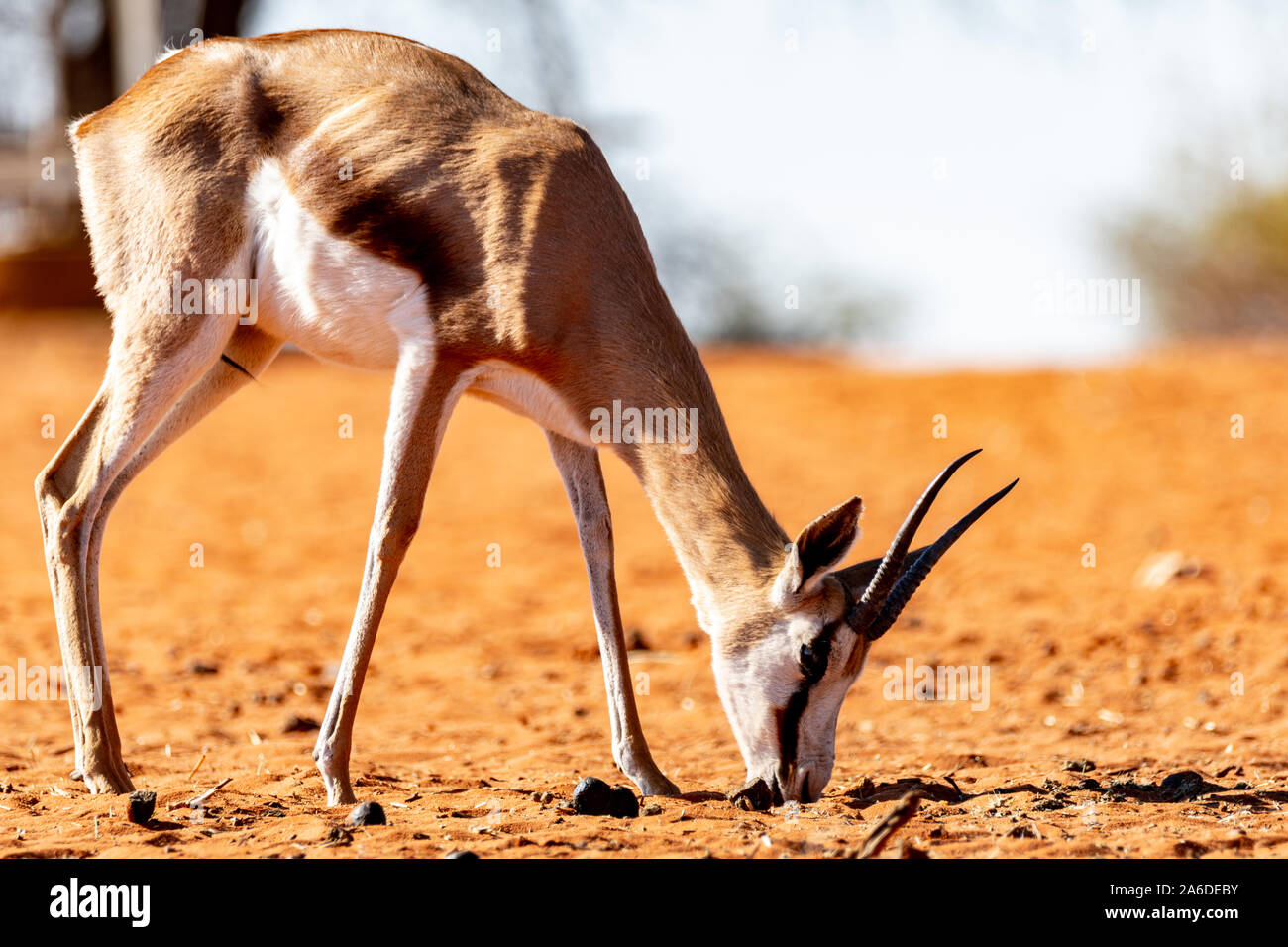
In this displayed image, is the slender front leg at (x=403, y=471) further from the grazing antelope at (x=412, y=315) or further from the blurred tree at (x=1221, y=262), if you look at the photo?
the blurred tree at (x=1221, y=262)

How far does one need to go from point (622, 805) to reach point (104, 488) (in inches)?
99.4

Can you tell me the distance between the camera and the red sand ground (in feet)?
16.5

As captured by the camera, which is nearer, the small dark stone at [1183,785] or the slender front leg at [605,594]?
the small dark stone at [1183,785]

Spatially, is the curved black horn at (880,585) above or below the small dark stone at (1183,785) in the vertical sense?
above

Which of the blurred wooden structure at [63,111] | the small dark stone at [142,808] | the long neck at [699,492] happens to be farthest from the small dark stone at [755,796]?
the blurred wooden structure at [63,111]

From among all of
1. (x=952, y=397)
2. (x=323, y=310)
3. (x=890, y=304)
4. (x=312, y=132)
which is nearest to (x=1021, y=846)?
(x=323, y=310)

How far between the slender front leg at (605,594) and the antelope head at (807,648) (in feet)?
2.02

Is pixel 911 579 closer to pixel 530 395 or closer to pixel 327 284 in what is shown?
pixel 530 395

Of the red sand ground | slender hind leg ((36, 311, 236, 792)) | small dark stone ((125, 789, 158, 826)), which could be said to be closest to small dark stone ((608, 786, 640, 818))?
the red sand ground

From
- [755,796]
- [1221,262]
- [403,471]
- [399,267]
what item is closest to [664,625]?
[755,796]

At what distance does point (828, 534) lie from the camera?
5.12 meters

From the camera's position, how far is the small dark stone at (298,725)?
23.0 ft

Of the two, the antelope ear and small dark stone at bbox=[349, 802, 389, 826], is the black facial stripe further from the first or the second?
small dark stone at bbox=[349, 802, 389, 826]

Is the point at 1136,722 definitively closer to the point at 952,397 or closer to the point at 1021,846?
the point at 1021,846
